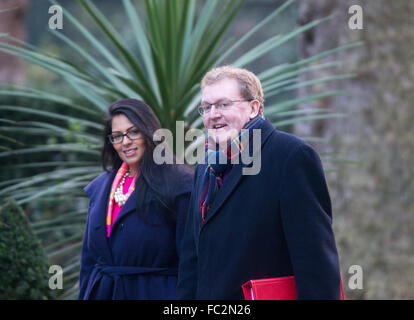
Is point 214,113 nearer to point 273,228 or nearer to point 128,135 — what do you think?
point 273,228

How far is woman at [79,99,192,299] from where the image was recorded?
2.55 metres

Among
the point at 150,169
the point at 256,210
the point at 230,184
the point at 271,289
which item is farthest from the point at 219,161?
the point at 150,169

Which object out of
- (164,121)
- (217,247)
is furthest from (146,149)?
(217,247)

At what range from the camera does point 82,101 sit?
626 cm

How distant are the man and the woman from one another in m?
0.41

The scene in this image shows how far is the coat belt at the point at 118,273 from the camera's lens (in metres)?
2.53

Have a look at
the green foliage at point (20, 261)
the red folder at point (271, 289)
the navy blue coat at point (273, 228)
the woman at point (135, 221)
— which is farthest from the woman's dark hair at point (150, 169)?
the green foliage at point (20, 261)

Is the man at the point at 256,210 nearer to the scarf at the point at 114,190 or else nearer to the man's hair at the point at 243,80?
the man's hair at the point at 243,80

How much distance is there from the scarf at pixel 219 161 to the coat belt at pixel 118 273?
1.84 feet

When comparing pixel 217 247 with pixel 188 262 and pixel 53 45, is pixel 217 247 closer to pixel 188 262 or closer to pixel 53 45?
pixel 188 262

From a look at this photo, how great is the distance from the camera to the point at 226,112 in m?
2.08

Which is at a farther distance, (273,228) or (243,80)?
(243,80)

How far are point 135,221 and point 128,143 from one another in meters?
0.39
